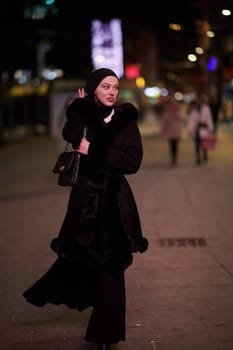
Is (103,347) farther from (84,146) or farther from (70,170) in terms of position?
(84,146)

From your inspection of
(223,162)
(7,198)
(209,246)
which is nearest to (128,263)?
(209,246)

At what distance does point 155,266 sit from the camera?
6969mm

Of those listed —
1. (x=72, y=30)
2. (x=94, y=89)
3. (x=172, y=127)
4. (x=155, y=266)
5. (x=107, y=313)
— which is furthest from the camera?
(x=72, y=30)

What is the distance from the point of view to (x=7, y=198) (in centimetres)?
1178

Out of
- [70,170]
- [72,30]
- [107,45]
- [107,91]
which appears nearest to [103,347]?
[70,170]

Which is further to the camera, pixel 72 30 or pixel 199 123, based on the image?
pixel 72 30

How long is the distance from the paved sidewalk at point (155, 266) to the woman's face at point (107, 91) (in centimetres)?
164

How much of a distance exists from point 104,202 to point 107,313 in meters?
0.71

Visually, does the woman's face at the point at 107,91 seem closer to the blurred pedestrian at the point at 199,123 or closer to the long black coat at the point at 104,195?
the long black coat at the point at 104,195

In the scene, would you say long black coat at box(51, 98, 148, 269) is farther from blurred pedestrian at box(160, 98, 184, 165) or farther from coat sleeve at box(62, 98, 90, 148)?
blurred pedestrian at box(160, 98, 184, 165)

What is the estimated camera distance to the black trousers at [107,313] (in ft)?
14.5

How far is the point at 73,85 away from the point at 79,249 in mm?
31387

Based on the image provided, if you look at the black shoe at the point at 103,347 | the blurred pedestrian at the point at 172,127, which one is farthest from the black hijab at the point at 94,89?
the blurred pedestrian at the point at 172,127

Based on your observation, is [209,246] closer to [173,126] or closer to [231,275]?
[231,275]
